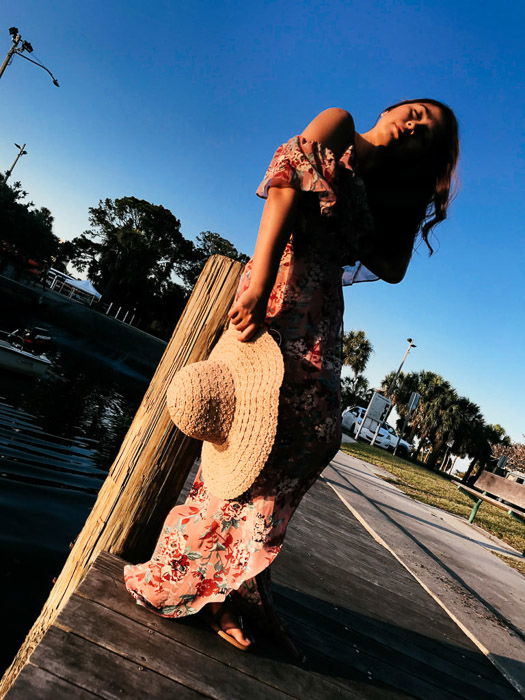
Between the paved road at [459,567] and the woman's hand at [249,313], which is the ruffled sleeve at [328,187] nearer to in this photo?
the woman's hand at [249,313]

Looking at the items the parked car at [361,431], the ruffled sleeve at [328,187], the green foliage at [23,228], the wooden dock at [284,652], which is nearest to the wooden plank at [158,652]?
the wooden dock at [284,652]

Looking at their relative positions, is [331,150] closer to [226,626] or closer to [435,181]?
[435,181]

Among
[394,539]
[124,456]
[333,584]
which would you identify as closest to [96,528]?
[124,456]

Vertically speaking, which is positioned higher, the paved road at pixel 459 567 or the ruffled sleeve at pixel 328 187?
the ruffled sleeve at pixel 328 187

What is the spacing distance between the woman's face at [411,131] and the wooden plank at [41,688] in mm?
1820

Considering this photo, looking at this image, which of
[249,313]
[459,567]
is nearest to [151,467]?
[249,313]

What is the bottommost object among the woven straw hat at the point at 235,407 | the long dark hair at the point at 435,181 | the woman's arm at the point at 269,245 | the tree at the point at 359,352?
the woven straw hat at the point at 235,407

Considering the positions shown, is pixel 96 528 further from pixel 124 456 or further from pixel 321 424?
pixel 321 424

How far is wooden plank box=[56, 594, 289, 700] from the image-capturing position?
124cm

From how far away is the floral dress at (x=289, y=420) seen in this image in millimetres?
1346

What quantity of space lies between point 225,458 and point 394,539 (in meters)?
3.49

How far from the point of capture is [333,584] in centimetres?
256

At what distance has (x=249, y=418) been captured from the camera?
1335 mm

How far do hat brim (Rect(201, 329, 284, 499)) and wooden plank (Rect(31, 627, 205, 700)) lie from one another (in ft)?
1.64
